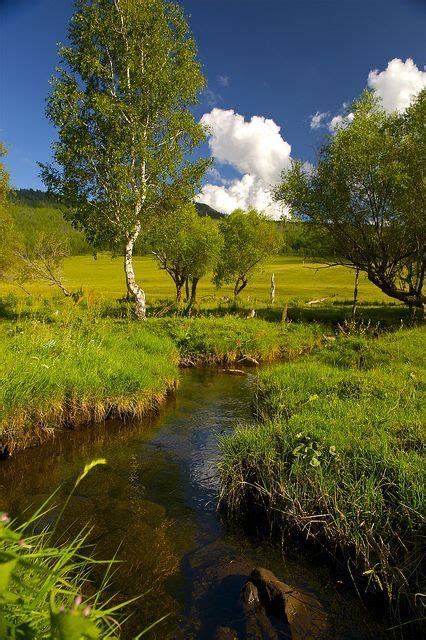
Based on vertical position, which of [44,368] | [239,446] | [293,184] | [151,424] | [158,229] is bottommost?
[151,424]

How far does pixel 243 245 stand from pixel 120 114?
76.9 feet

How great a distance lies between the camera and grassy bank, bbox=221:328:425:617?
232 inches

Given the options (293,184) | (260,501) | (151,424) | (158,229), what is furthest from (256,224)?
(260,501)

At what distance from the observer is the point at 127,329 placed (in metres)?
20.8

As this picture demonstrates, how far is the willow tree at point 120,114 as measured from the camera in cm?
2417

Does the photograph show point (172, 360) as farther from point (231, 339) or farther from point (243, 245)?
point (243, 245)

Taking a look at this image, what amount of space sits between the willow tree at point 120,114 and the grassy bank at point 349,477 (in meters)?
18.0

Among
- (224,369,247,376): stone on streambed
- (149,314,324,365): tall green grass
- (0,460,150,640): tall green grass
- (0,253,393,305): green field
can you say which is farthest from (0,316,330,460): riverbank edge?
(0,253,393,305): green field

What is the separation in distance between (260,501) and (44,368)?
663 cm

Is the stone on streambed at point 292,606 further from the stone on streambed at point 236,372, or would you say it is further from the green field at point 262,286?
the green field at point 262,286

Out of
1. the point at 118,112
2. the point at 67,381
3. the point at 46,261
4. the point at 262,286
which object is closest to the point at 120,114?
the point at 118,112

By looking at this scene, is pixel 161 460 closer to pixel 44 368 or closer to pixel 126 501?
pixel 126 501

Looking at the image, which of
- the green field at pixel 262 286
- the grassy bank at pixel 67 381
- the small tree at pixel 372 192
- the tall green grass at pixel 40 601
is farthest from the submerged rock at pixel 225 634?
the green field at pixel 262 286

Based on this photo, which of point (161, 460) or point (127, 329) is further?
point (127, 329)
